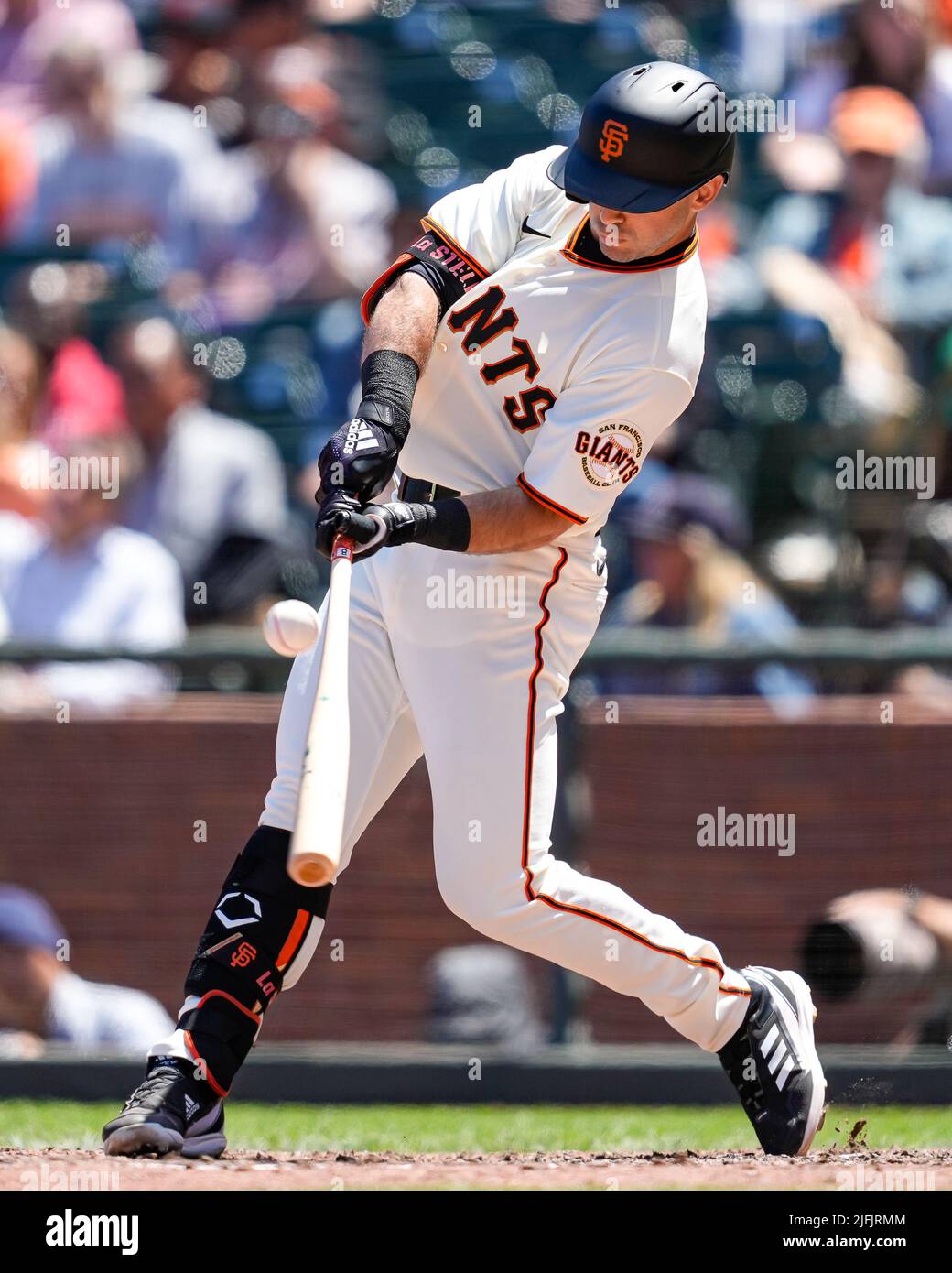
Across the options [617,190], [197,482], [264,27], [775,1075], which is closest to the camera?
[617,190]

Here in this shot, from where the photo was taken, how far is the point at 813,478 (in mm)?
6461

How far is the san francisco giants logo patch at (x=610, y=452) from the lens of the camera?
327cm

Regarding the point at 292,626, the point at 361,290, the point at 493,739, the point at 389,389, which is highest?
the point at 361,290

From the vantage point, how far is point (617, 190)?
325 centimetres

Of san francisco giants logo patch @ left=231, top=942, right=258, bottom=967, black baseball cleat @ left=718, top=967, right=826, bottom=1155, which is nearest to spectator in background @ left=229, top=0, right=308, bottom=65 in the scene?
san francisco giants logo patch @ left=231, top=942, right=258, bottom=967

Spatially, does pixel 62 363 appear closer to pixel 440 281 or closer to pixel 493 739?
pixel 440 281

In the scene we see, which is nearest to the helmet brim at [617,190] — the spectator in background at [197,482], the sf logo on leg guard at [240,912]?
the sf logo on leg guard at [240,912]

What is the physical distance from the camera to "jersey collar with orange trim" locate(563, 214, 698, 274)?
3385mm

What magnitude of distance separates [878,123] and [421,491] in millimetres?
4002

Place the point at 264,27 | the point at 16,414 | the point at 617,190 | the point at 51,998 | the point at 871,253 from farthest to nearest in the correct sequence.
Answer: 1. the point at 264,27
2. the point at 871,253
3. the point at 16,414
4. the point at 51,998
5. the point at 617,190

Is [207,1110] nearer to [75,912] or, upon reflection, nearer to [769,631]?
[75,912]

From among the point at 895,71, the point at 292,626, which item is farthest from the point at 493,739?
the point at 895,71

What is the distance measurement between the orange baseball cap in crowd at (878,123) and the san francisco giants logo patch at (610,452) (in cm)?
393

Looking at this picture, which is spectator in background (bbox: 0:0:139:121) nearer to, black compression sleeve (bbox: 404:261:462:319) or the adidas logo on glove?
black compression sleeve (bbox: 404:261:462:319)
